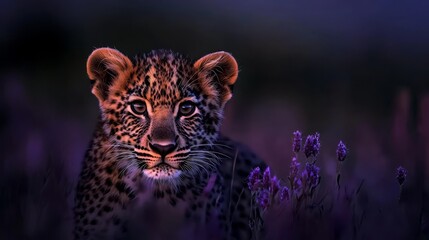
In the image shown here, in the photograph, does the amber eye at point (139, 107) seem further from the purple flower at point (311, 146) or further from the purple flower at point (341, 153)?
the purple flower at point (341, 153)

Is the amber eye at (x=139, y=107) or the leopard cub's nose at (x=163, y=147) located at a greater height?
the amber eye at (x=139, y=107)

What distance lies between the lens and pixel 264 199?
5000mm

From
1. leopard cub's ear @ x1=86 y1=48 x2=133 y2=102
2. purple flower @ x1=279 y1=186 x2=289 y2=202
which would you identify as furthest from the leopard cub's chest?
leopard cub's ear @ x1=86 y1=48 x2=133 y2=102

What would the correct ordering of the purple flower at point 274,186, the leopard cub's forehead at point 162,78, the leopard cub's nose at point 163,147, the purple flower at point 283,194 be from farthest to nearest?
the leopard cub's forehead at point 162,78, the leopard cub's nose at point 163,147, the purple flower at point 283,194, the purple flower at point 274,186

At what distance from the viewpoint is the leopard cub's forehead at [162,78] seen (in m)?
5.68

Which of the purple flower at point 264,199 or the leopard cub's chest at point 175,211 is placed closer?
the leopard cub's chest at point 175,211

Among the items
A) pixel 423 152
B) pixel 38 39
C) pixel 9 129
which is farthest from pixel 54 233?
pixel 38 39

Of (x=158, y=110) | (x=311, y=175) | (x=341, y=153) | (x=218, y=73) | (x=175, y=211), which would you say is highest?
(x=218, y=73)

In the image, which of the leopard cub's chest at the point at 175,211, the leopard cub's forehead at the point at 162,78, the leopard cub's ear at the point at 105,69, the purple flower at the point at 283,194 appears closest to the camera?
the leopard cub's chest at the point at 175,211

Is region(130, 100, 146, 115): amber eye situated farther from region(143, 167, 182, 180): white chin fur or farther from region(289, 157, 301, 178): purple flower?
region(289, 157, 301, 178): purple flower

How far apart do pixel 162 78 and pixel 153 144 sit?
0.48 metres

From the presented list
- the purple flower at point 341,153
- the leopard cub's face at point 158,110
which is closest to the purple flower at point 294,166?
the purple flower at point 341,153

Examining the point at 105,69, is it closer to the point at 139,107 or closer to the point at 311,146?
the point at 139,107

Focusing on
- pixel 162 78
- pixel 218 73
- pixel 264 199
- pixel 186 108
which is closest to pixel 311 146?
pixel 264 199
